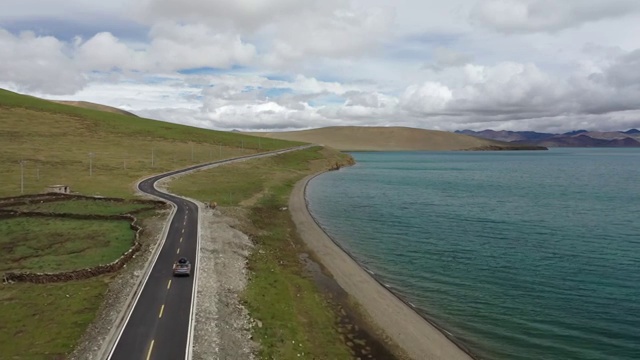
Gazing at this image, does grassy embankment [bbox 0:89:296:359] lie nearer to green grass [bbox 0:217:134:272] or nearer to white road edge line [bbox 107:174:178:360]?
green grass [bbox 0:217:134:272]

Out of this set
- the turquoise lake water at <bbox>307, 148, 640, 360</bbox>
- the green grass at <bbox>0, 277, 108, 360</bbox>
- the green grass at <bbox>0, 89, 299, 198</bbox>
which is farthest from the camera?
the green grass at <bbox>0, 89, 299, 198</bbox>

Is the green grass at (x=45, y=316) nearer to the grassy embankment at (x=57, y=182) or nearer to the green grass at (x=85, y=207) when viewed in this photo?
the grassy embankment at (x=57, y=182)

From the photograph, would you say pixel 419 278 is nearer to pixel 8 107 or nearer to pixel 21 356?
pixel 21 356

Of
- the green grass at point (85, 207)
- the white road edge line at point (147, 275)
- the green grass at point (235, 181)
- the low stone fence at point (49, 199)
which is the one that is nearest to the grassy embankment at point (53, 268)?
the green grass at point (85, 207)

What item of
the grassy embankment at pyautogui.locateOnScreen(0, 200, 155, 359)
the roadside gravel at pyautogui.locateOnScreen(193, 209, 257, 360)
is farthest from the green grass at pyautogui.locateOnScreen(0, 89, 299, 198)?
the roadside gravel at pyautogui.locateOnScreen(193, 209, 257, 360)

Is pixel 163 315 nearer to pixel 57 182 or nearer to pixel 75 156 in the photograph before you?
pixel 57 182
